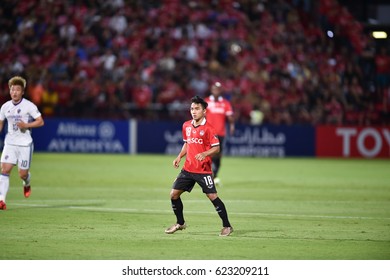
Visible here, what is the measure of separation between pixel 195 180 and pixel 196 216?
2848 millimetres

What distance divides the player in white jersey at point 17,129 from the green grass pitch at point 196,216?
0.79 metres

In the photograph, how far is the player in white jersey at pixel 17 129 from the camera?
50.8 ft

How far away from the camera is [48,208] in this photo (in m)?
16.4

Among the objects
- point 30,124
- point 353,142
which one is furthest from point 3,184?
point 353,142

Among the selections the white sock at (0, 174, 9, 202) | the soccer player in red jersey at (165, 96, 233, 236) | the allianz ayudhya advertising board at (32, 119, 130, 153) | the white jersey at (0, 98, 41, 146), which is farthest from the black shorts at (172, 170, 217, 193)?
the allianz ayudhya advertising board at (32, 119, 130, 153)

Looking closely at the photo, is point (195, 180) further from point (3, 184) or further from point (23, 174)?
point (23, 174)

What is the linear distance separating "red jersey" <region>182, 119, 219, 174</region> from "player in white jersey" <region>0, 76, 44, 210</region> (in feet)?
12.5

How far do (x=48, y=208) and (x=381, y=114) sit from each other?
65.7 feet

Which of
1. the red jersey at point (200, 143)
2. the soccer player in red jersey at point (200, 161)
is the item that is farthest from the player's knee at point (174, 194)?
the red jersey at point (200, 143)

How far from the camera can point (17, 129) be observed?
15.8 m

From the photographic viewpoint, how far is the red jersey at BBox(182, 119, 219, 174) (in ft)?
42.1

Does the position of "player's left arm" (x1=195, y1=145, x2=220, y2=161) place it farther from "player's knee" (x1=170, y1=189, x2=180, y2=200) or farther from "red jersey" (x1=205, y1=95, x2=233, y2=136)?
"red jersey" (x1=205, y1=95, x2=233, y2=136)

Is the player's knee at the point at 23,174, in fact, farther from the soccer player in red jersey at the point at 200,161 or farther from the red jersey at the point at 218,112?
the red jersey at the point at 218,112

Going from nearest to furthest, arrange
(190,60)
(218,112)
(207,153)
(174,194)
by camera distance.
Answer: (207,153) → (174,194) → (218,112) → (190,60)
